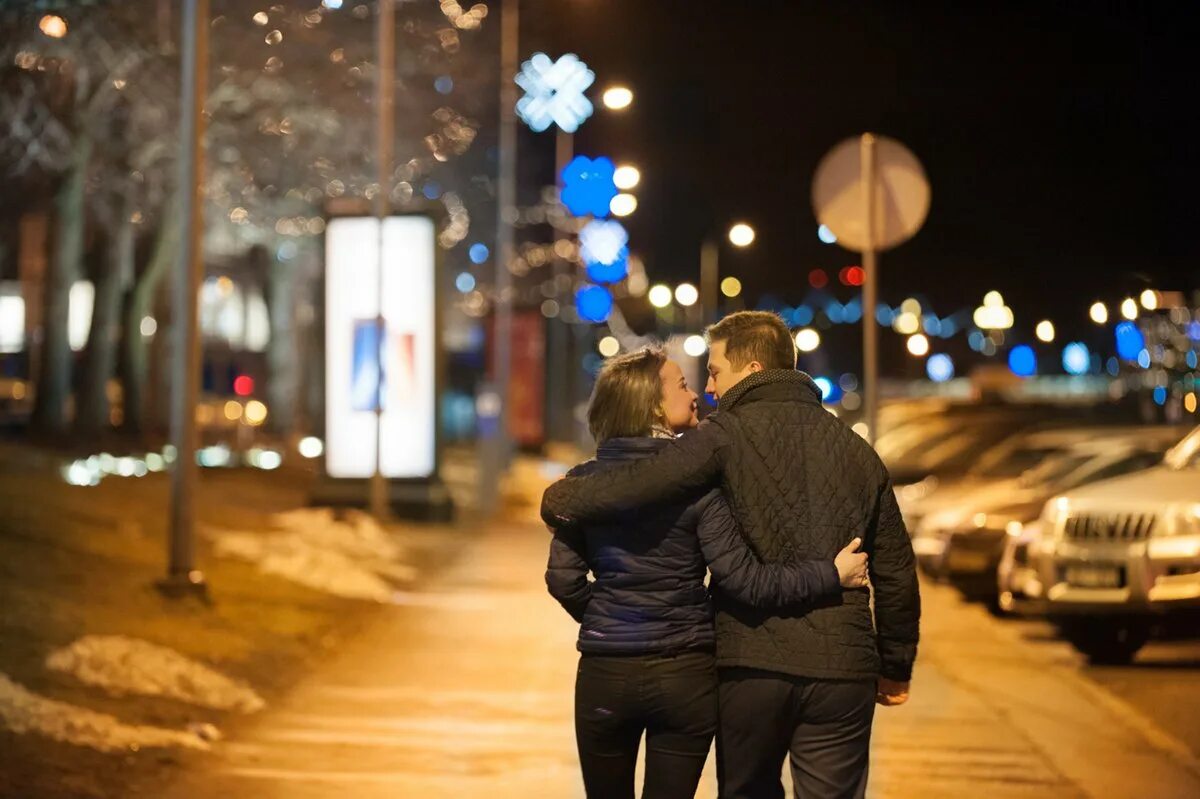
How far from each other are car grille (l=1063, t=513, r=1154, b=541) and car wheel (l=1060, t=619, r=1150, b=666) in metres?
0.66

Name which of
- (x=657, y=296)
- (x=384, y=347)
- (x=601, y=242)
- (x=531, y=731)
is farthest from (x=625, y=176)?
(x=531, y=731)

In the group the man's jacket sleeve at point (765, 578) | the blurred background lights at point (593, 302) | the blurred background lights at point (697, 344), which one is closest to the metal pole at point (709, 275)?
the blurred background lights at point (593, 302)

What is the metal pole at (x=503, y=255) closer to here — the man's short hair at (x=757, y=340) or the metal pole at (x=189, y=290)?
the metal pole at (x=189, y=290)

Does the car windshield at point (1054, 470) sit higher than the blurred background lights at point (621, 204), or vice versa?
the blurred background lights at point (621, 204)

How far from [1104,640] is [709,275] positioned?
4661 cm

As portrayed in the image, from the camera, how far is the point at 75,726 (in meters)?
8.38

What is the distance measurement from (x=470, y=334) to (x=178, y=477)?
4620 centimetres

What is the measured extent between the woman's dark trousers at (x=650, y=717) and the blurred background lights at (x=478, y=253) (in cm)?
3705

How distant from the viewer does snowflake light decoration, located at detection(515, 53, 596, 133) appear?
33406mm

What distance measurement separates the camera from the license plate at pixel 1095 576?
11461mm

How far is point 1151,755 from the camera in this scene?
8.97m

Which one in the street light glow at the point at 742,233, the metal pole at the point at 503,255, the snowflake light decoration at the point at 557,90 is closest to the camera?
the metal pole at the point at 503,255

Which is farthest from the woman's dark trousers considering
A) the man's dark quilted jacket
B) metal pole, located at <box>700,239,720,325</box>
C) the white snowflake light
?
metal pole, located at <box>700,239,720,325</box>

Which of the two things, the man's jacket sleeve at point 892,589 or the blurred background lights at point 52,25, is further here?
the blurred background lights at point 52,25
